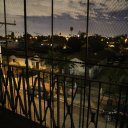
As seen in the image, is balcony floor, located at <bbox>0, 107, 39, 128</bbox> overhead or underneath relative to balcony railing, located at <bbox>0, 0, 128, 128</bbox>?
underneath

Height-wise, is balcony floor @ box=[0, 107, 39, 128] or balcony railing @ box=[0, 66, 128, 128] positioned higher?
balcony railing @ box=[0, 66, 128, 128]

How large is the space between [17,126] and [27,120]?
219mm

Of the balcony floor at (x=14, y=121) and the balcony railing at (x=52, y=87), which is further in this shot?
the balcony floor at (x=14, y=121)

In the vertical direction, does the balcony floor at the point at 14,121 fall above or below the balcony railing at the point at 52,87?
below

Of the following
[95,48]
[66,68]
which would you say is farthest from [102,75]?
[66,68]

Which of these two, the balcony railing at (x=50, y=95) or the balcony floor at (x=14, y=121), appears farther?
the balcony floor at (x=14, y=121)

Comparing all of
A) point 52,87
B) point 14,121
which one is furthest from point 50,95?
point 14,121

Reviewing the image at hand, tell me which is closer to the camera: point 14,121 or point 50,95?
point 50,95

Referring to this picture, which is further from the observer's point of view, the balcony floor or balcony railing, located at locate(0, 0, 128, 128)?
the balcony floor

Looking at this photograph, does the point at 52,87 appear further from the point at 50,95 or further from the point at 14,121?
the point at 14,121

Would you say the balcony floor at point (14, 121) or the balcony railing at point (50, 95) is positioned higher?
the balcony railing at point (50, 95)

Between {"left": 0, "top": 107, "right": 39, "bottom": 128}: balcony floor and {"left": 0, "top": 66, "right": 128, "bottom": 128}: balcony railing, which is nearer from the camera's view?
{"left": 0, "top": 66, "right": 128, "bottom": 128}: balcony railing

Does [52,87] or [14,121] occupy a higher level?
[52,87]

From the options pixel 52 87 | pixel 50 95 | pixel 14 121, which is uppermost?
pixel 52 87
